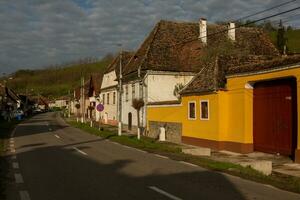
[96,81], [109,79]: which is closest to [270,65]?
[109,79]

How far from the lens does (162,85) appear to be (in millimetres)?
42156

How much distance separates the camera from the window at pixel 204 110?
2736cm

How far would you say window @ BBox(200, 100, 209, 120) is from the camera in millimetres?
27361

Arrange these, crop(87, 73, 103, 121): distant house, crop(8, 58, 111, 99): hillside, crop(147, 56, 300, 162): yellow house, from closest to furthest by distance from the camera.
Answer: crop(147, 56, 300, 162): yellow house, crop(87, 73, 103, 121): distant house, crop(8, 58, 111, 99): hillside

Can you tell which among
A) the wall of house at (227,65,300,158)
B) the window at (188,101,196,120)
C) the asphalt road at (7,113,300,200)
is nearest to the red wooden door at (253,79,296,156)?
the wall of house at (227,65,300,158)

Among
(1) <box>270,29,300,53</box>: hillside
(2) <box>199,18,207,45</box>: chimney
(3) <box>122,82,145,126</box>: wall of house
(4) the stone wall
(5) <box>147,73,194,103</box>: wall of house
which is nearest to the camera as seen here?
(4) the stone wall

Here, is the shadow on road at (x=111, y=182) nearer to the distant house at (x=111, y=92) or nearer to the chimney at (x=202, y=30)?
the chimney at (x=202, y=30)

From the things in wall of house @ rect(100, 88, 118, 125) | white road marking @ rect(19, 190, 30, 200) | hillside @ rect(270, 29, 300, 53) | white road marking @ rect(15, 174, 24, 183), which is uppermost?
hillside @ rect(270, 29, 300, 53)

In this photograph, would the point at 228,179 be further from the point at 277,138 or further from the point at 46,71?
the point at 46,71

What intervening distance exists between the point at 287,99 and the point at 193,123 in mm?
8386

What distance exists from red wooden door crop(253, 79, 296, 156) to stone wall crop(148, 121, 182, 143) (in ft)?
27.4

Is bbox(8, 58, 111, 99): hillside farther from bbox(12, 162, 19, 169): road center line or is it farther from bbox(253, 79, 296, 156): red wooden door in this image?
bbox(12, 162, 19, 169): road center line

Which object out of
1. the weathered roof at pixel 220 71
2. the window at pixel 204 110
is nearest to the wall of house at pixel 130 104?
the weathered roof at pixel 220 71

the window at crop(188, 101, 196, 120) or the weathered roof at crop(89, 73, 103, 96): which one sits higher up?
the weathered roof at crop(89, 73, 103, 96)
